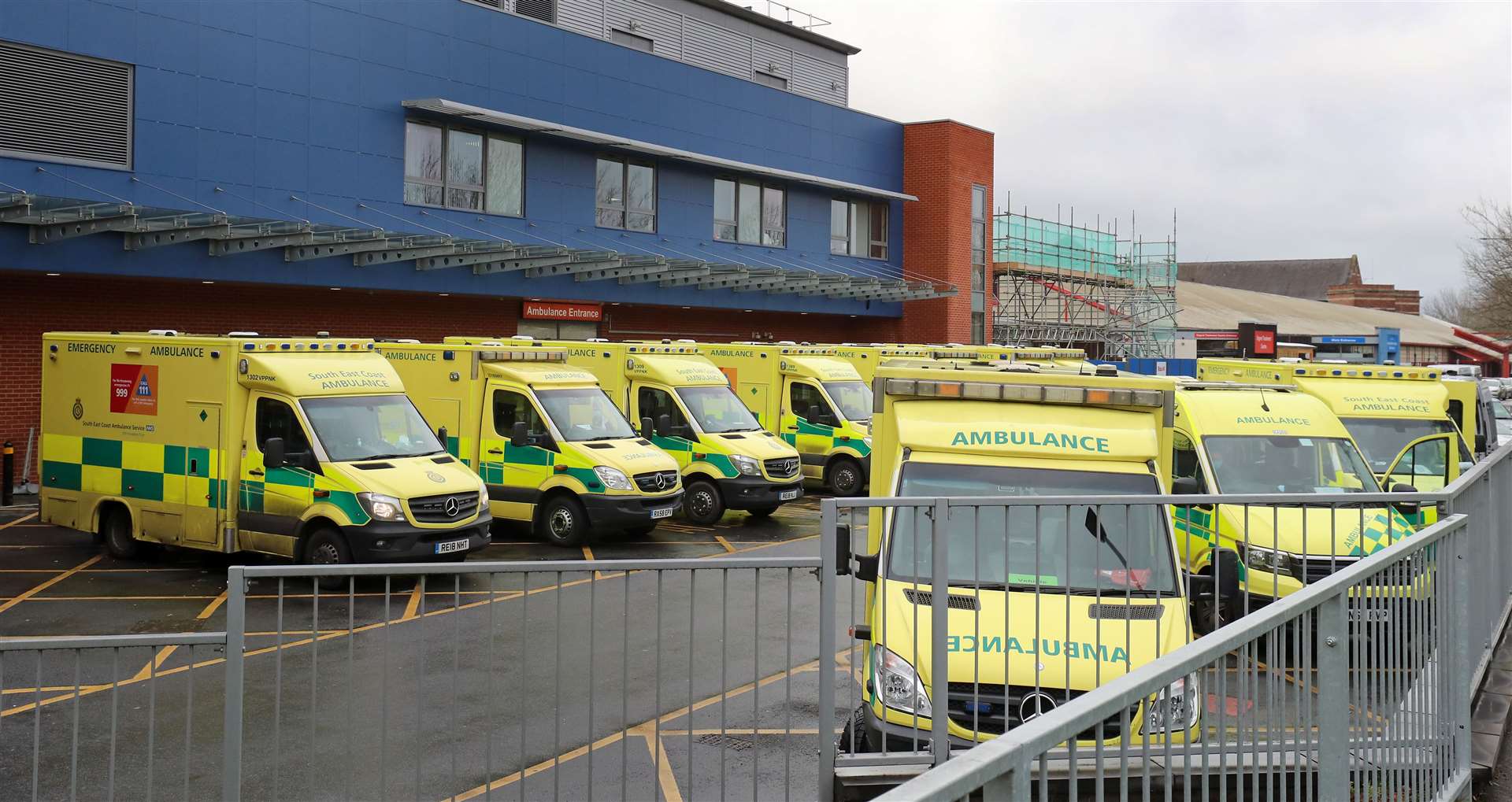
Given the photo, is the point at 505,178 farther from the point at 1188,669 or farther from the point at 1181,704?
the point at 1188,669

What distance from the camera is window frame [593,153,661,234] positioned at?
107 feet

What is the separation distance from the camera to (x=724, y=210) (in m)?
36.9

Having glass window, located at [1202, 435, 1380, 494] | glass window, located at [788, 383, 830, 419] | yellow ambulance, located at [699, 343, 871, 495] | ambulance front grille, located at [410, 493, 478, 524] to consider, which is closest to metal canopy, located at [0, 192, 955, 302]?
yellow ambulance, located at [699, 343, 871, 495]

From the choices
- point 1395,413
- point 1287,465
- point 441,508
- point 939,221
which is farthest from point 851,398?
point 939,221

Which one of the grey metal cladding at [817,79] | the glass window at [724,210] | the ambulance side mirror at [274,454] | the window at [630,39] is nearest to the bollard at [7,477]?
the ambulance side mirror at [274,454]

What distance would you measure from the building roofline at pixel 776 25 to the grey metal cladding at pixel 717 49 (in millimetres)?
580

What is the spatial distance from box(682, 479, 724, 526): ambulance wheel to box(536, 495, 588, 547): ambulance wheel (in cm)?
282

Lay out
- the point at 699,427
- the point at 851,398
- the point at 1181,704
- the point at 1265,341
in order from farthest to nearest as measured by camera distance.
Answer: the point at 1265,341
the point at 851,398
the point at 699,427
the point at 1181,704

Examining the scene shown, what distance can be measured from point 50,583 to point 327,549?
3025mm

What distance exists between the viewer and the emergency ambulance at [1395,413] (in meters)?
15.0

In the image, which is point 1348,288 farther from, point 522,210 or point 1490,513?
point 1490,513

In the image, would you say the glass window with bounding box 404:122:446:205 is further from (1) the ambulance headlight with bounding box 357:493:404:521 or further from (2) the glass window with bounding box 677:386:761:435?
(1) the ambulance headlight with bounding box 357:493:404:521

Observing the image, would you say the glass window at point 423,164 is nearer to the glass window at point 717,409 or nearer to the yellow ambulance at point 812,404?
the yellow ambulance at point 812,404

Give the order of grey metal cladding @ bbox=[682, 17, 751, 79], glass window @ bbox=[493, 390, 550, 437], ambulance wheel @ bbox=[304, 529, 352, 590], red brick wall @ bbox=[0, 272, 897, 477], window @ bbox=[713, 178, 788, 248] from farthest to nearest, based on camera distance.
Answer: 1. grey metal cladding @ bbox=[682, 17, 751, 79]
2. window @ bbox=[713, 178, 788, 248]
3. red brick wall @ bbox=[0, 272, 897, 477]
4. glass window @ bbox=[493, 390, 550, 437]
5. ambulance wheel @ bbox=[304, 529, 352, 590]
